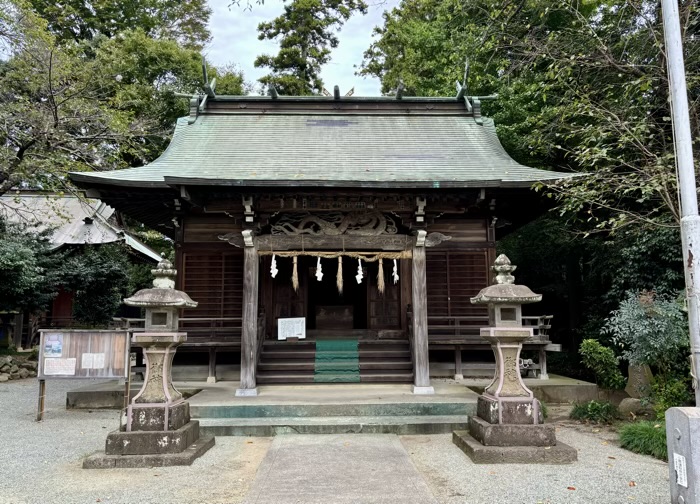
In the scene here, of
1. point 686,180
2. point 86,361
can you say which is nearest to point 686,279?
point 686,180

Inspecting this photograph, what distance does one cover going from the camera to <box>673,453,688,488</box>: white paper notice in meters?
3.15

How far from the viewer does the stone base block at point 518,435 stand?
526cm

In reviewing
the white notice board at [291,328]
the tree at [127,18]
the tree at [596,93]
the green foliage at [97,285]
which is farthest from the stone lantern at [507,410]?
the tree at [127,18]

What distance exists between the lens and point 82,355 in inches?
289

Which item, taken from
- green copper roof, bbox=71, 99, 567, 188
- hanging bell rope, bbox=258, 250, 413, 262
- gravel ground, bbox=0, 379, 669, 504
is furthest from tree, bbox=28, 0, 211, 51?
gravel ground, bbox=0, 379, 669, 504

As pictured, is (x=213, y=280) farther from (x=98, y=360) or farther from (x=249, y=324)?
(x=98, y=360)

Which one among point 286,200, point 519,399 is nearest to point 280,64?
point 286,200

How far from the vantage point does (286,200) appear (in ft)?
27.7

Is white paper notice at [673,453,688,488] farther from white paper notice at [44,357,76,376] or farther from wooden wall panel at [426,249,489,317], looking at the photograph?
white paper notice at [44,357,76,376]

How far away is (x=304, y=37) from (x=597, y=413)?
25270 mm

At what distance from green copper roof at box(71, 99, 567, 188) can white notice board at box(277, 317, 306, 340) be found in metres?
3.34

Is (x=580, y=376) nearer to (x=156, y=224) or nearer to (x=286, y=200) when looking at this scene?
(x=286, y=200)

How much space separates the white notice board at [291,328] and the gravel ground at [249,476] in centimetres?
375

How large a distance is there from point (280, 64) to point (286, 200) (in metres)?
20.3
